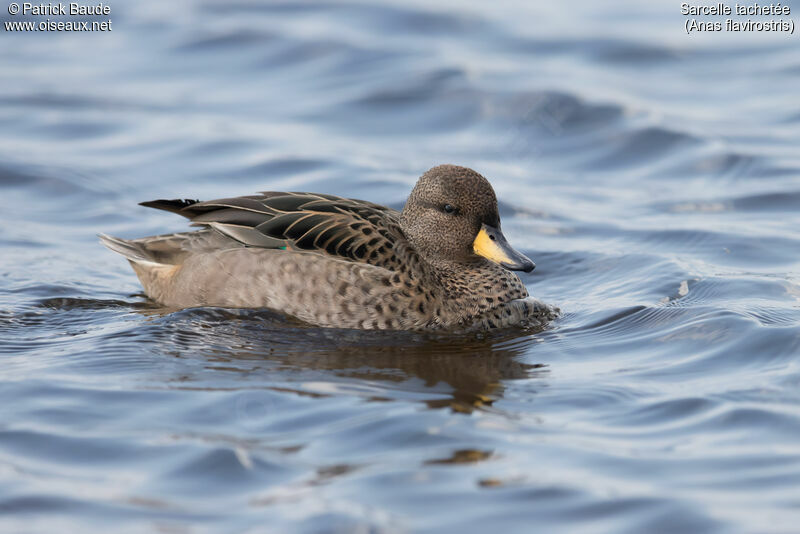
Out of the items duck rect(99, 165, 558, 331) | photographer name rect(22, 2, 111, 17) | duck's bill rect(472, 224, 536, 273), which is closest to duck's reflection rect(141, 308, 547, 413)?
duck rect(99, 165, 558, 331)

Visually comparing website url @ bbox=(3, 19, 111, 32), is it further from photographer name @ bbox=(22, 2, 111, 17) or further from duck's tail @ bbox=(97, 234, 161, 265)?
duck's tail @ bbox=(97, 234, 161, 265)

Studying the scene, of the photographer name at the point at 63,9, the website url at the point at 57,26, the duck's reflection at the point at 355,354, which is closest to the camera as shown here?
the duck's reflection at the point at 355,354

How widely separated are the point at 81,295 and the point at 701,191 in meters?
5.88

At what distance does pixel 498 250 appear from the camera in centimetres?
769

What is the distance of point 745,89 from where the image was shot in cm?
1341

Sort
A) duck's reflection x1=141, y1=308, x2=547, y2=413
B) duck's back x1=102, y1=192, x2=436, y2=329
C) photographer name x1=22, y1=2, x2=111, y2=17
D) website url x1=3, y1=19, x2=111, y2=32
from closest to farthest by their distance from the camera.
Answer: duck's reflection x1=141, y1=308, x2=547, y2=413
duck's back x1=102, y1=192, x2=436, y2=329
website url x1=3, y1=19, x2=111, y2=32
photographer name x1=22, y1=2, x2=111, y2=17

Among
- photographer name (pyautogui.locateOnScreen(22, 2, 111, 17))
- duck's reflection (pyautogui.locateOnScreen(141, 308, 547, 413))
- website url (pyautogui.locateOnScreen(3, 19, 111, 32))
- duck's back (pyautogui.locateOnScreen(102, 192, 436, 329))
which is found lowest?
duck's reflection (pyautogui.locateOnScreen(141, 308, 547, 413))

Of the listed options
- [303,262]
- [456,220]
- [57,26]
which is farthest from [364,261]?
[57,26]

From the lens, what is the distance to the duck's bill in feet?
24.8

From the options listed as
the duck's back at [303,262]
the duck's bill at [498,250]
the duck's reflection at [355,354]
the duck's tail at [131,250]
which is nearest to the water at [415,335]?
the duck's reflection at [355,354]

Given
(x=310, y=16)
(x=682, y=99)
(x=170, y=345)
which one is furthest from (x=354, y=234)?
(x=310, y=16)

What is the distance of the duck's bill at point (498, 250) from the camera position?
756 centimetres

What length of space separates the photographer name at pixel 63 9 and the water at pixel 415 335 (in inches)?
8.9

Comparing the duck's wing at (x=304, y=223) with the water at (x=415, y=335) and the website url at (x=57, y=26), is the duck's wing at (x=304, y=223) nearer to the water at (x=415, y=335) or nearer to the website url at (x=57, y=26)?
the water at (x=415, y=335)
